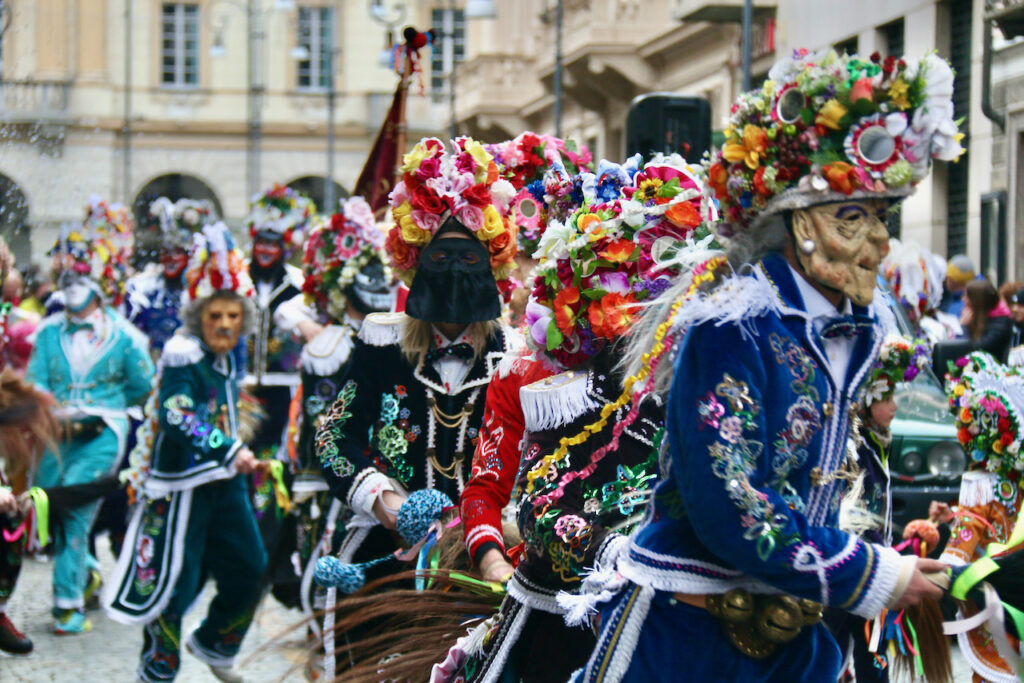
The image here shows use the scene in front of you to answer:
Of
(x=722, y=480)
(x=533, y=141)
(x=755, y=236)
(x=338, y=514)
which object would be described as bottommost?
(x=338, y=514)

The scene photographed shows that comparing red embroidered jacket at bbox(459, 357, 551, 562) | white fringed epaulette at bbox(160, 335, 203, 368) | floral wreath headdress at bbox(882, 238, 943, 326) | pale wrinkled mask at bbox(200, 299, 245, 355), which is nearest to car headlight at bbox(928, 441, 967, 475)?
floral wreath headdress at bbox(882, 238, 943, 326)

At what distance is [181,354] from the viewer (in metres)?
8.20

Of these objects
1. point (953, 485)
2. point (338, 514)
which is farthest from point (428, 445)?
point (953, 485)

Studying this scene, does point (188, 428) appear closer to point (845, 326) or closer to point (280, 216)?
point (280, 216)

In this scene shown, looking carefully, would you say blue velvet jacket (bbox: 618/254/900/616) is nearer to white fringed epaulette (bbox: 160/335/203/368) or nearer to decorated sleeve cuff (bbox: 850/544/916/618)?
decorated sleeve cuff (bbox: 850/544/916/618)

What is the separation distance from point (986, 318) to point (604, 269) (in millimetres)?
7435

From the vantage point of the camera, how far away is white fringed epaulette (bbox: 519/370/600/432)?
13.4 ft

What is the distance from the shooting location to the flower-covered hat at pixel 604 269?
418 centimetres

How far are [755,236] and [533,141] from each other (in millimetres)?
2880

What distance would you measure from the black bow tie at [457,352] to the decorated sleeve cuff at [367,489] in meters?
0.44

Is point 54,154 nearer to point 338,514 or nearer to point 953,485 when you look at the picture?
point 338,514

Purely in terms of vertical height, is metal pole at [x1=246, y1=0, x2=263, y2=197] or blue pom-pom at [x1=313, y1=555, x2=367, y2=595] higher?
metal pole at [x1=246, y1=0, x2=263, y2=197]

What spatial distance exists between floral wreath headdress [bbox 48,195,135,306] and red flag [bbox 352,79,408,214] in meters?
1.92

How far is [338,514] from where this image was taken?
6656mm
